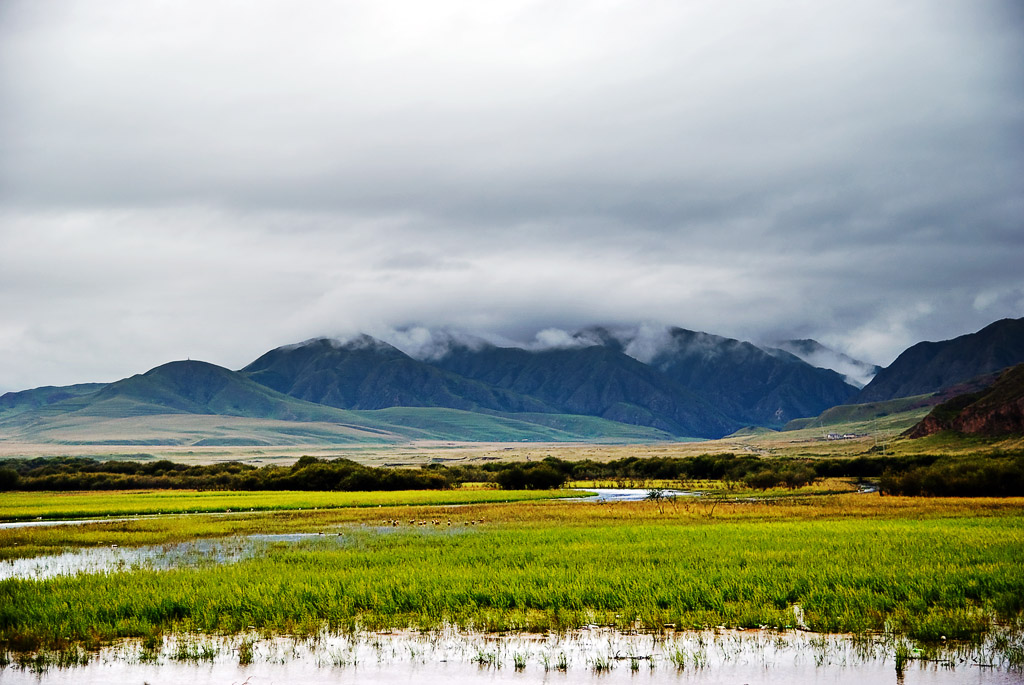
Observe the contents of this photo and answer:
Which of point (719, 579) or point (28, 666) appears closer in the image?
point (28, 666)

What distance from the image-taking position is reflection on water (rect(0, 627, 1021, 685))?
17312 mm

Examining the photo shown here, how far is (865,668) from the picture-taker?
17531 mm

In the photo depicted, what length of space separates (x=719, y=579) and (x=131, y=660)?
15.8 meters

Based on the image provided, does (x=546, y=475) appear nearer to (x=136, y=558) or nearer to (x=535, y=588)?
(x=136, y=558)

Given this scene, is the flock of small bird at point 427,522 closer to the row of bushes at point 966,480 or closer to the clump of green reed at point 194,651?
the clump of green reed at point 194,651

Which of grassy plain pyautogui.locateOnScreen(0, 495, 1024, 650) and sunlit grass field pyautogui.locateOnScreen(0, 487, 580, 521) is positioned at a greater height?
grassy plain pyautogui.locateOnScreen(0, 495, 1024, 650)

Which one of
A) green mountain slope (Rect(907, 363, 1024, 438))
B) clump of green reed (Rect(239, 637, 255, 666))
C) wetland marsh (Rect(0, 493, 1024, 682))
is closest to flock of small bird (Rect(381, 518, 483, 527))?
wetland marsh (Rect(0, 493, 1024, 682))

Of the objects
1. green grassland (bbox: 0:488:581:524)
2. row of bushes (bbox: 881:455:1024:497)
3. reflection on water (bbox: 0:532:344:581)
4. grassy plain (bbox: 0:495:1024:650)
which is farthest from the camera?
row of bushes (bbox: 881:455:1024:497)

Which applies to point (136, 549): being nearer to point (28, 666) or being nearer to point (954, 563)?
point (28, 666)

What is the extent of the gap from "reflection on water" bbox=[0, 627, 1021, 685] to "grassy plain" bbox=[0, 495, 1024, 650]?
91 centimetres

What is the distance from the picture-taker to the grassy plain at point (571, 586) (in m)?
21.2

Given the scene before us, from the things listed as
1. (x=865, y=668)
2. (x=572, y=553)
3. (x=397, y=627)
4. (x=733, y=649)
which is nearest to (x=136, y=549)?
(x=572, y=553)

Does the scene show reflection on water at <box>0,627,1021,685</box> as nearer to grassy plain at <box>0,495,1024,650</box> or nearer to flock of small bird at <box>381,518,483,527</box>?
grassy plain at <box>0,495,1024,650</box>

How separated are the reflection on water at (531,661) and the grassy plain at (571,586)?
91cm
